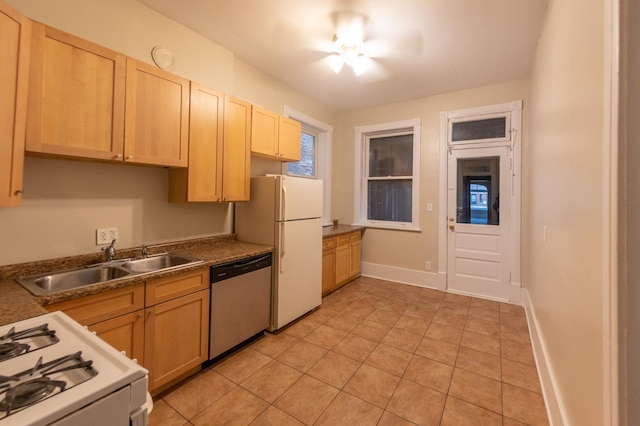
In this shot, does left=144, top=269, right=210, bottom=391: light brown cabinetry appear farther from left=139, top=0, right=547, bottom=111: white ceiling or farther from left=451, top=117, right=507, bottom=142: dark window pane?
left=451, top=117, right=507, bottom=142: dark window pane

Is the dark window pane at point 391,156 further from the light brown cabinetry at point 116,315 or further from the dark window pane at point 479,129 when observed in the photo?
the light brown cabinetry at point 116,315

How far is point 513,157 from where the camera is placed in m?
3.54

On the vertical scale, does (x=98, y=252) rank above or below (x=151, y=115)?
below

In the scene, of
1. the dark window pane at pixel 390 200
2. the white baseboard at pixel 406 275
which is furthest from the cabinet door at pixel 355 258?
the dark window pane at pixel 390 200

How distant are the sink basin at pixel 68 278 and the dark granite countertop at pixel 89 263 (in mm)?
64

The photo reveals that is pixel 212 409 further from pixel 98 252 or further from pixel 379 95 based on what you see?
pixel 379 95

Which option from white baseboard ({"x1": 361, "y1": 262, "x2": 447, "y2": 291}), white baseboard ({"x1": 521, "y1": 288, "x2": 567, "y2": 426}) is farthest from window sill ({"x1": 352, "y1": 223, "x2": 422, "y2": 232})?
white baseboard ({"x1": 521, "y1": 288, "x2": 567, "y2": 426})

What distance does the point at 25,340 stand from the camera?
981mm

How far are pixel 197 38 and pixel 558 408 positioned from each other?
12.7 feet

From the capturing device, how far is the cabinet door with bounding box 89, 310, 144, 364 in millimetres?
1589

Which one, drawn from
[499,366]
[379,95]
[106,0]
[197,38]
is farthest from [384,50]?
[499,366]

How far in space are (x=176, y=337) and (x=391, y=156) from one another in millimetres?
3899

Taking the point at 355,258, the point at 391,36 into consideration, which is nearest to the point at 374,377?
the point at 355,258

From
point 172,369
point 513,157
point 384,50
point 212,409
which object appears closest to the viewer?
point 212,409
